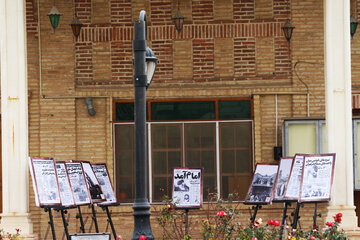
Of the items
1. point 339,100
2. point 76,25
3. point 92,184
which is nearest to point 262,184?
point 339,100

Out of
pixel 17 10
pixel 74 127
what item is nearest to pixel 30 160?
pixel 17 10

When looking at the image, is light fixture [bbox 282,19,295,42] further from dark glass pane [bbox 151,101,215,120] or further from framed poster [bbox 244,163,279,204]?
framed poster [bbox 244,163,279,204]

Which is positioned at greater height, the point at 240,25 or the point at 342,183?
the point at 240,25

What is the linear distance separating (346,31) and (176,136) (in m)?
4.74

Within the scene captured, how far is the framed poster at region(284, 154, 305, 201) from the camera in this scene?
44.4ft

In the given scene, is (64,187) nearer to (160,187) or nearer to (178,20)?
(160,187)

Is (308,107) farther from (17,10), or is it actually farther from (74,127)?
(17,10)

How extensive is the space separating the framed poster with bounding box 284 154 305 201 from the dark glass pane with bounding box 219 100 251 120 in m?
3.82

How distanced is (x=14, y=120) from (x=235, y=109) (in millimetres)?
5014

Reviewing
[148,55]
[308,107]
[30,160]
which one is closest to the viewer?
Answer: [148,55]

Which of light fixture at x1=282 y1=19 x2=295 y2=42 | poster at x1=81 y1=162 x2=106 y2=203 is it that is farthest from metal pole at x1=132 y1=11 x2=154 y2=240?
light fixture at x1=282 y1=19 x2=295 y2=42

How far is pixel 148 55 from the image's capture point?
11.5 meters

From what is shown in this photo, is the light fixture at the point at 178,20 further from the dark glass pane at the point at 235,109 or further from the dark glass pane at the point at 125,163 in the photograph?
the dark glass pane at the point at 125,163

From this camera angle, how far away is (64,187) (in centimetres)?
1380
